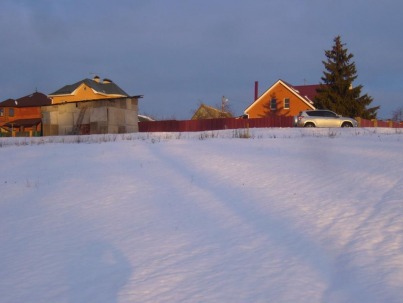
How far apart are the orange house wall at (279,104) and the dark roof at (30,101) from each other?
2988 cm

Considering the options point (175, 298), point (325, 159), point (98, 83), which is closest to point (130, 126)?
point (98, 83)

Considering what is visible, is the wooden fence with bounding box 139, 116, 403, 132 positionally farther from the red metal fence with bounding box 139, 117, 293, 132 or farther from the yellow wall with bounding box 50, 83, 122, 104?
the yellow wall with bounding box 50, 83, 122, 104

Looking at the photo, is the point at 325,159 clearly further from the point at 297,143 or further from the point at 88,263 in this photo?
the point at 88,263

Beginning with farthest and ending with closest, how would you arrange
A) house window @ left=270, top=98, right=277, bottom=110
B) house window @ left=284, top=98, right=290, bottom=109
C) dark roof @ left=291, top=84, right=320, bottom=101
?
dark roof @ left=291, top=84, right=320, bottom=101 < house window @ left=270, top=98, right=277, bottom=110 < house window @ left=284, top=98, right=290, bottom=109

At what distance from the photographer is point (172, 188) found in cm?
1020

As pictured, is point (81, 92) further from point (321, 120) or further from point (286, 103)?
point (321, 120)

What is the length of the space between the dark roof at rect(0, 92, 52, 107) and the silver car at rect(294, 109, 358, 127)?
42311 mm

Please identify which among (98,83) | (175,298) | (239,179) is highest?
(98,83)

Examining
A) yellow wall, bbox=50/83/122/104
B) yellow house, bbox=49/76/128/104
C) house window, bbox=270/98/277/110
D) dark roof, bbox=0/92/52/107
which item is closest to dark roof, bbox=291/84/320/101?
house window, bbox=270/98/277/110

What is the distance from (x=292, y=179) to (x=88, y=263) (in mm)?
5719

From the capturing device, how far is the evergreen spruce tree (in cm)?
4241

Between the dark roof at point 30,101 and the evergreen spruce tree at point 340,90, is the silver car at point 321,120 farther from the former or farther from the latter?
the dark roof at point 30,101

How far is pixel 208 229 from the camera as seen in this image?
24.1 feet

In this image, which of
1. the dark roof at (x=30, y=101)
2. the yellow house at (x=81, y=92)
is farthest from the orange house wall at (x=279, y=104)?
the dark roof at (x=30, y=101)
